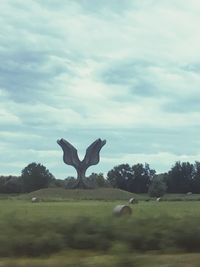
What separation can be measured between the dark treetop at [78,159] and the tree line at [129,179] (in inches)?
125

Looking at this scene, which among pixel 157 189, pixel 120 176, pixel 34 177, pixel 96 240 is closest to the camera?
pixel 96 240

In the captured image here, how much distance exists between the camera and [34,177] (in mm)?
161125

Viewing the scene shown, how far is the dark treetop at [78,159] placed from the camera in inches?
5625

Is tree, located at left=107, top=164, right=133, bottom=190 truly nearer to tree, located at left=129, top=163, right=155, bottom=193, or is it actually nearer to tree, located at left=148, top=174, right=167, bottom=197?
tree, located at left=129, top=163, right=155, bottom=193

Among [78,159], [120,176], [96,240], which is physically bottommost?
[96,240]

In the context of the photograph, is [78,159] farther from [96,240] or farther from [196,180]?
[96,240]

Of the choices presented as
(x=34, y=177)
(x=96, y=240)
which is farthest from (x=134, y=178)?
(x=96, y=240)

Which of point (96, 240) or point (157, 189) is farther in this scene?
point (157, 189)

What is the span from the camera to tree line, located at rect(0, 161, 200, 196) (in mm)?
152875

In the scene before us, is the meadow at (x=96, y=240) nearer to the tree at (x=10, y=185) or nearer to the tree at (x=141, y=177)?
the tree at (x=10, y=185)

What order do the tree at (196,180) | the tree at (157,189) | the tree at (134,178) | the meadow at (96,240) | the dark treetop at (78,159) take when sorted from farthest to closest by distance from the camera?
1. the tree at (134,178)
2. the tree at (196,180)
3. the dark treetop at (78,159)
4. the tree at (157,189)
5. the meadow at (96,240)

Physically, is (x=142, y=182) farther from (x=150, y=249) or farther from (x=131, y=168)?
(x=150, y=249)

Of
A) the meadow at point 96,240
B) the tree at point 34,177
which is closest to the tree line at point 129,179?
the tree at point 34,177

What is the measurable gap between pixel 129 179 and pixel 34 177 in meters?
23.7
